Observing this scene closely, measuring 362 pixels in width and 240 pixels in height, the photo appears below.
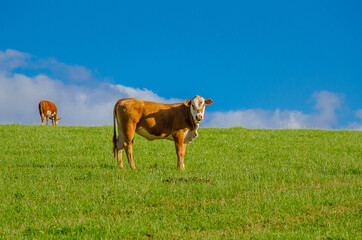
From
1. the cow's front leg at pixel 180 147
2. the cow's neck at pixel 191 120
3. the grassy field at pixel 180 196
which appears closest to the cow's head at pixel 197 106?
the cow's neck at pixel 191 120

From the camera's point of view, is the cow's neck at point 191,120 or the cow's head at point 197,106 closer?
the cow's head at point 197,106

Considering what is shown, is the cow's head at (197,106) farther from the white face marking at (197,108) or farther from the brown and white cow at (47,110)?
the brown and white cow at (47,110)

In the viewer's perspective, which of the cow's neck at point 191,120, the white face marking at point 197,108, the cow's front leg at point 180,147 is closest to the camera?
Result: the white face marking at point 197,108

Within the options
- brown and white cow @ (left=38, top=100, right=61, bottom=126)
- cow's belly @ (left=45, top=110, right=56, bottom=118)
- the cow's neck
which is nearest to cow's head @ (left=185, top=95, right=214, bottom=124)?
the cow's neck

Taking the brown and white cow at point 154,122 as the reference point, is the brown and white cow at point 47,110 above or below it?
above

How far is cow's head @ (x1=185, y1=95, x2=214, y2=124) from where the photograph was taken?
13330mm

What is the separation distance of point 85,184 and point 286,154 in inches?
434

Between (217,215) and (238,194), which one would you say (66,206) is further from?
(238,194)

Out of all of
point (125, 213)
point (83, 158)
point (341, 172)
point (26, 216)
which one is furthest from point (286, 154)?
point (26, 216)

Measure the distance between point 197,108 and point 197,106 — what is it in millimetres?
77

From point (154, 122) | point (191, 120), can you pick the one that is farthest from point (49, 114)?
point (191, 120)

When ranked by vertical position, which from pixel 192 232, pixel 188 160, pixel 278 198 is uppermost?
pixel 188 160

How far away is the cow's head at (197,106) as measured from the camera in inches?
525

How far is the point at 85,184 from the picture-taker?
11031mm
